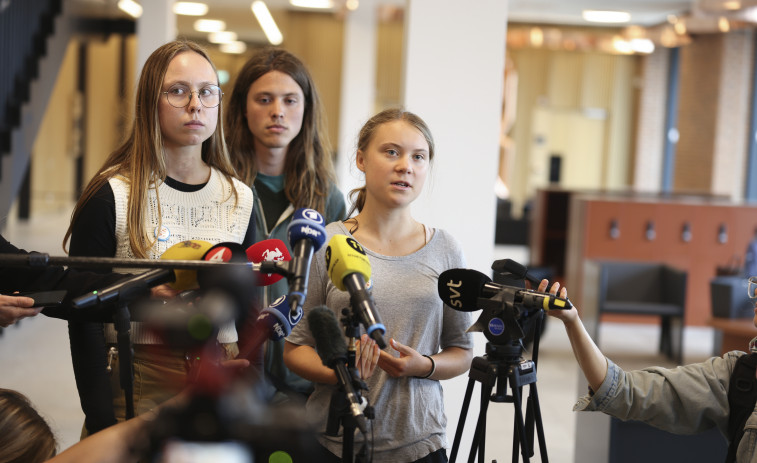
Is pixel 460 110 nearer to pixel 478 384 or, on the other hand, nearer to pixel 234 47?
pixel 478 384

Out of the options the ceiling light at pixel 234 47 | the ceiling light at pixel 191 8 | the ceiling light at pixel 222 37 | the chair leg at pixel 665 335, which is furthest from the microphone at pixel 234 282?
the ceiling light at pixel 234 47

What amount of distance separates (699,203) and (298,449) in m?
8.54

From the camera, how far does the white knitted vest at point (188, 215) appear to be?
1.84 meters

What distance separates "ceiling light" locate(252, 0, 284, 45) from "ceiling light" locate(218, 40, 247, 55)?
125cm

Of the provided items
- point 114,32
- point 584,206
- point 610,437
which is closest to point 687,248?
point 584,206

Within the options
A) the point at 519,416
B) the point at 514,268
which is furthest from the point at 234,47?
the point at 519,416

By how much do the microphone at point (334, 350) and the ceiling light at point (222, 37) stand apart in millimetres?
17295

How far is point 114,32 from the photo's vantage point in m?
14.3

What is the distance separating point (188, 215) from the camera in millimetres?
1916

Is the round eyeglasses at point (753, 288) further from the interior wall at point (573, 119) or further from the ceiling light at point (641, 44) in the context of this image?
the interior wall at point (573, 119)

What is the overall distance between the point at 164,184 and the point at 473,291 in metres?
0.77

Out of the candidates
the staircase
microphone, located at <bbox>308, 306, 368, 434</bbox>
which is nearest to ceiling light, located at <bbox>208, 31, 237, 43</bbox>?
the staircase

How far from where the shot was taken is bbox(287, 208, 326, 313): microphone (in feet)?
4.14

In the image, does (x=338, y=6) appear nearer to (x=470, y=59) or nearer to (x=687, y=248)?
(x=687, y=248)
